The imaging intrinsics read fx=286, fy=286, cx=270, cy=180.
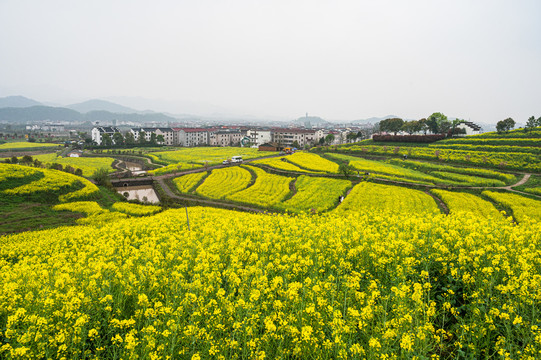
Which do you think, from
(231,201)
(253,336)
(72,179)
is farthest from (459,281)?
(72,179)

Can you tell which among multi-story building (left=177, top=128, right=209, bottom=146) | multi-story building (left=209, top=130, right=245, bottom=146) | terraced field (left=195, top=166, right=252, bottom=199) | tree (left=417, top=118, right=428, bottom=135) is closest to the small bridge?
terraced field (left=195, top=166, right=252, bottom=199)

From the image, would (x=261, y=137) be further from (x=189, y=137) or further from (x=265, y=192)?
(x=265, y=192)

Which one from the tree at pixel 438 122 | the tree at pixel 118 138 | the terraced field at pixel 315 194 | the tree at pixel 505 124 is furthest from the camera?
the tree at pixel 118 138

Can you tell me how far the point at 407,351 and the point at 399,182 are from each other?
3767 cm

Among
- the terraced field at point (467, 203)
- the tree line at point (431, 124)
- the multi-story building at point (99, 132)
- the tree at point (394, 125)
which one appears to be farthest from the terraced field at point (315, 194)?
the multi-story building at point (99, 132)

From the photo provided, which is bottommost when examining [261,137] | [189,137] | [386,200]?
[386,200]

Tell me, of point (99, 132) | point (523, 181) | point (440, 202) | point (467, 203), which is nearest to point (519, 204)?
point (467, 203)

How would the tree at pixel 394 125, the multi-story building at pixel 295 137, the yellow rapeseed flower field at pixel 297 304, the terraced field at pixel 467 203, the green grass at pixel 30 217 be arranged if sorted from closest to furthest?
the yellow rapeseed flower field at pixel 297 304, the green grass at pixel 30 217, the terraced field at pixel 467 203, the tree at pixel 394 125, the multi-story building at pixel 295 137

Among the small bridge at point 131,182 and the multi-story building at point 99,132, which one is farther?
the multi-story building at point 99,132

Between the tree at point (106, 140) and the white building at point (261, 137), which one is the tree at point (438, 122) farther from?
the tree at point (106, 140)

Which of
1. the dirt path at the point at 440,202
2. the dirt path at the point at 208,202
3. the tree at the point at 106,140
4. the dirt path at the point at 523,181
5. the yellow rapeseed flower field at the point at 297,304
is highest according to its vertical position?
the tree at the point at 106,140

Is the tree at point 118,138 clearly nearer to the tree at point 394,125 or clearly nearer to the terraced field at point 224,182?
the terraced field at point 224,182

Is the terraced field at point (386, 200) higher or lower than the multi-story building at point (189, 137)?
lower

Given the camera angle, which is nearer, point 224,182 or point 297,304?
point 297,304
